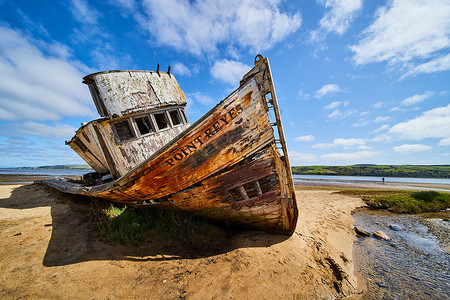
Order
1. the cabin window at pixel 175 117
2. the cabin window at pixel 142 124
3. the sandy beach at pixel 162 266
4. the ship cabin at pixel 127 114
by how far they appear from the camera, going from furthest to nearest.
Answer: the cabin window at pixel 175 117 < the cabin window at pixel 142 124 < the ship cabin at pixel 127 114 < the sandy beach at pixel 162 266

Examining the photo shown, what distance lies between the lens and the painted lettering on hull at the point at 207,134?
338cm

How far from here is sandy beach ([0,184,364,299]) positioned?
8.46ft

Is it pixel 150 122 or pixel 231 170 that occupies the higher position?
pixel 150 122

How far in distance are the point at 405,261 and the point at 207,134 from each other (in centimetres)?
576

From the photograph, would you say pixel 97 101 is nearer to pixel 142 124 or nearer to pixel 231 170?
pixel 142 124

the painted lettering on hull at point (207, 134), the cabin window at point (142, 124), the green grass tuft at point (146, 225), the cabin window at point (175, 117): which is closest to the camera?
the painted lettering on hull at point (207, 134)

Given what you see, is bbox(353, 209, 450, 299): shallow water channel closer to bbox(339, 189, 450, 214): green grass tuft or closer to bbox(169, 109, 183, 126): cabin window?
bbox(339, 189, 450, 214): green grass tuft

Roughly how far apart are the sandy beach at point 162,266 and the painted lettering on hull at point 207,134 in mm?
2032

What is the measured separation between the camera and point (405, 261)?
4113mm

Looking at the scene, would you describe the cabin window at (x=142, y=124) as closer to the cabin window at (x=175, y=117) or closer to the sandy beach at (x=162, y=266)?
the cabin window at (x=175, y=117)

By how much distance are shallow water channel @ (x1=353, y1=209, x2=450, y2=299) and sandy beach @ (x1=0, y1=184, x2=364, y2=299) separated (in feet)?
1.43

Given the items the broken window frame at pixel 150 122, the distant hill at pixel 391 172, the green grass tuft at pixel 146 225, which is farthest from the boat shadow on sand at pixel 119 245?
the distant hill at pixel 391 172

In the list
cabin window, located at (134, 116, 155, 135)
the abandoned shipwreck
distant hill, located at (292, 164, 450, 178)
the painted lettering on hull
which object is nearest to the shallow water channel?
the abandoned shipwreck

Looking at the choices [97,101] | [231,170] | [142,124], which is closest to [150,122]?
[142,124]
